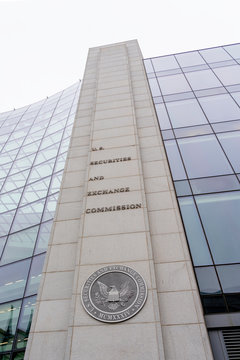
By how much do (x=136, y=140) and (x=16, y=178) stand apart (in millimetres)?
12185

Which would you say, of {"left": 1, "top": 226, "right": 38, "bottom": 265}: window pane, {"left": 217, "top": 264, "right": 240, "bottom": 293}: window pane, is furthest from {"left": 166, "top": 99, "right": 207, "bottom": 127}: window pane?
{"left": 1, "top": 226, "right": 38, "bottom": 265}: window pane

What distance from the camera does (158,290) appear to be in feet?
29.0

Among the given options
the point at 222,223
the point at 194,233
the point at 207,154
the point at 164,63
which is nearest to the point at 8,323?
the point at 194,233

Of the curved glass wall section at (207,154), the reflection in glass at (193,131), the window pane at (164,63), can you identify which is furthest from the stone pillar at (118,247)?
the window pane at (164,63)

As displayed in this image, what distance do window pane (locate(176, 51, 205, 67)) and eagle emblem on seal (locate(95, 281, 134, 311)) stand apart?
21.8m

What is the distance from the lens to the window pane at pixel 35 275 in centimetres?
1242

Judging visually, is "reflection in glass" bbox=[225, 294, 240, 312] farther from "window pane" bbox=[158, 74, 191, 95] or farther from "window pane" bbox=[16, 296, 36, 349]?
"window pane" bbox=[158, 74, 191, 95]

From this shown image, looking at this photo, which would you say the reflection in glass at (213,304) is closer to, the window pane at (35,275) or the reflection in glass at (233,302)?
the reflection in glass at (233,302)

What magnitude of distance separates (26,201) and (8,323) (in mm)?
8603

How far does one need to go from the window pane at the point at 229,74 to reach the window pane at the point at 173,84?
8.99 feet

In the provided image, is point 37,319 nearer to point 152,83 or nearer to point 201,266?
point 201,266

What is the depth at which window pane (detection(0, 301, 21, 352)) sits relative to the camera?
35.5 ft

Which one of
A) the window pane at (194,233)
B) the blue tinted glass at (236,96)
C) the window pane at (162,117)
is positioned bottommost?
the window pane at (194,233)

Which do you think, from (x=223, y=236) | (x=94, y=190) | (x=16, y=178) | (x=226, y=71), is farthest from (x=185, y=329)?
(x=226, y=71)
